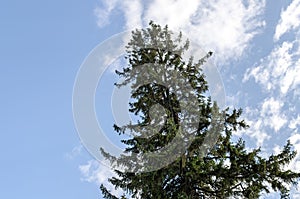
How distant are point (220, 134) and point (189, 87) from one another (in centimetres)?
335

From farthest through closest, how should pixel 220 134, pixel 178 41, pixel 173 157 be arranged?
pixel 178 41, pixel 220 134, pixel 173 157

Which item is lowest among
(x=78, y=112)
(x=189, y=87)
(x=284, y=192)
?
(x=284, y=192)

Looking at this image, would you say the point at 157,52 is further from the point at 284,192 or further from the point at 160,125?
the point at 284,192

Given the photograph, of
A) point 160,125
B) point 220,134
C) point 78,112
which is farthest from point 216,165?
point 78,112

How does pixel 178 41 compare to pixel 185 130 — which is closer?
pixel 185 130

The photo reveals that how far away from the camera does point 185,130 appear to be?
18.6m

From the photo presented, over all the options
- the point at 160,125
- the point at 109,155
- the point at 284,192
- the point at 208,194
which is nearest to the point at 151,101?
the point at 160,125

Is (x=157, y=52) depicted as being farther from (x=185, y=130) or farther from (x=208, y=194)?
(x=208, y=194)

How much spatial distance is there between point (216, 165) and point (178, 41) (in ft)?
23.3

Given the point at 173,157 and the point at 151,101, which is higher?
the point at 151,101

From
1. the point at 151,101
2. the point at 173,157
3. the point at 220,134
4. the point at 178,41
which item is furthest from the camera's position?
the point at 178,41

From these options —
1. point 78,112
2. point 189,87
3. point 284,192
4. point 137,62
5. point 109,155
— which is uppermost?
point 137,62

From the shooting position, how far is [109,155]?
18.7m

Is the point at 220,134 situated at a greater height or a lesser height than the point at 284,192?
greater
